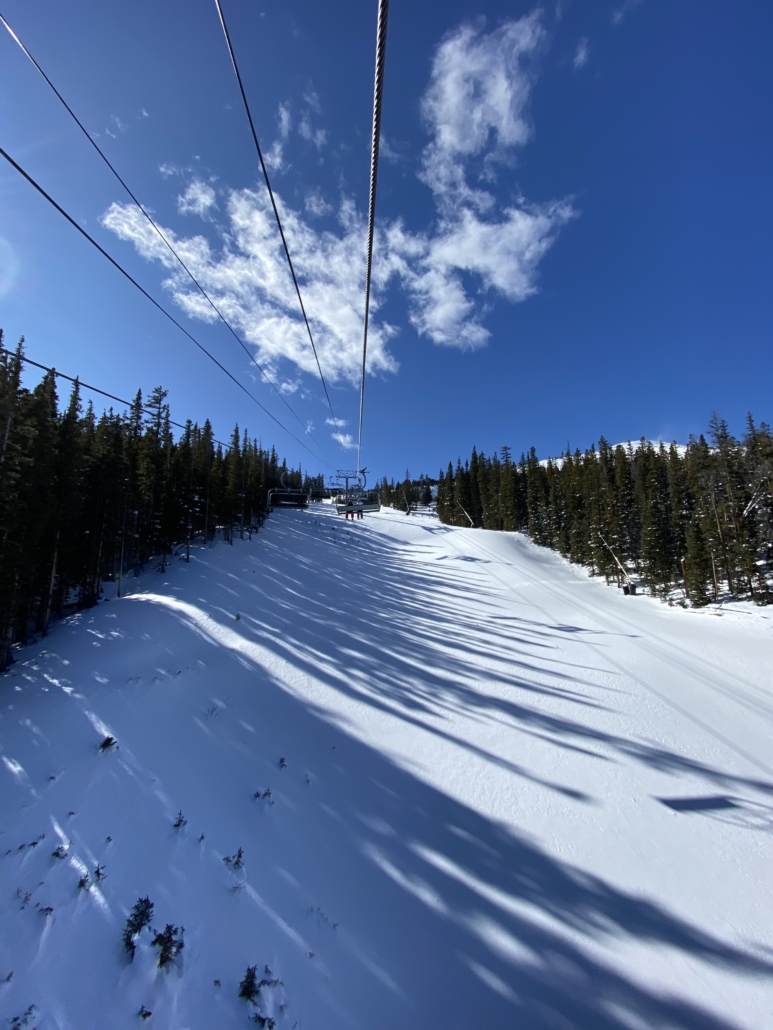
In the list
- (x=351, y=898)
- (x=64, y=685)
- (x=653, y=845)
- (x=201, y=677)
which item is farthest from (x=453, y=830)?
(x=64, y=685)

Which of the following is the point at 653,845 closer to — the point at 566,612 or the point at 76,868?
the point at 76,868

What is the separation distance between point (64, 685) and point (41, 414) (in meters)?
14.2

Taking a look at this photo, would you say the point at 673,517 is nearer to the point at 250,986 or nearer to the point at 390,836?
the point at 390,836

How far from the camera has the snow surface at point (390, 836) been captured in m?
4.22

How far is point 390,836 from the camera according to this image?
6.32m

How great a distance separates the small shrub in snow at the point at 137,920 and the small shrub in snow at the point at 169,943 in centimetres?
22

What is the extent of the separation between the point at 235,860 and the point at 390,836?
2563mm

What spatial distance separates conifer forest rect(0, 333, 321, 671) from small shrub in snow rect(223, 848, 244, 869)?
8.60m

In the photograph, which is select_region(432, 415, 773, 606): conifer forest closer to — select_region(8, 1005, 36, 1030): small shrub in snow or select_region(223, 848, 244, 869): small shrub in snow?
select_region(223, 848, 244, 869): small shrub in snow

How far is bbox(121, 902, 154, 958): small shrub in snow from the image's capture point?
426cm

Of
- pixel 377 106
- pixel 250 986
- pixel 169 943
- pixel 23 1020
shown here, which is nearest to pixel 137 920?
pixel 169 943

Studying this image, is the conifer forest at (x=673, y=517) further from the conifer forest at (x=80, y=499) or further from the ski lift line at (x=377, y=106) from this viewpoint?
the conifer forest at (x=80, y=499)

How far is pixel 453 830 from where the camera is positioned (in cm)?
651

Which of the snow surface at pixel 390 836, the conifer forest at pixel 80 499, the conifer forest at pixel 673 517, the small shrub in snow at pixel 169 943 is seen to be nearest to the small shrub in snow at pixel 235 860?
the snow surface at pixel 390 836
